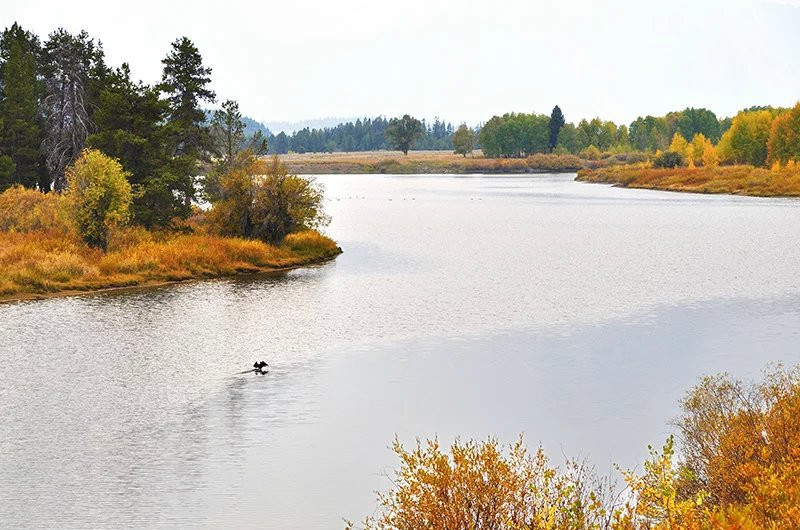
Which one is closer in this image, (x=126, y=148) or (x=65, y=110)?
(x=126, y=148)

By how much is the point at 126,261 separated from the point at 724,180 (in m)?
142

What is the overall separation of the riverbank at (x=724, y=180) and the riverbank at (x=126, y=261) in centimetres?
11462

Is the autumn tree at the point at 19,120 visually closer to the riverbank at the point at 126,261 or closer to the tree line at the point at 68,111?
the tree line at the point at 68,111

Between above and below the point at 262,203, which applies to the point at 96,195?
above

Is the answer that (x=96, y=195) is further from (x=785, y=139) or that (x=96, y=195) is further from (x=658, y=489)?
(x=785, y=139)

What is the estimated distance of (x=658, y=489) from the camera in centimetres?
1237

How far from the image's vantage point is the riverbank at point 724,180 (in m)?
150

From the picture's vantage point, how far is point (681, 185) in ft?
565

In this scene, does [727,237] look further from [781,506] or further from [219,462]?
[781,506]

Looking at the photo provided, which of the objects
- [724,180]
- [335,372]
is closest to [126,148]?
[335,372]

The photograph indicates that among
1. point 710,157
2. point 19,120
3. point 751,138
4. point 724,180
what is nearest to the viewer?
point 19,120

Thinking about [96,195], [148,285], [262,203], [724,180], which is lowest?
[148,285]

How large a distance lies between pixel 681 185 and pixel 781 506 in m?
171

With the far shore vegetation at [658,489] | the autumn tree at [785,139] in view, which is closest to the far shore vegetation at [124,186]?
the far shore vegetation at [658,489]
